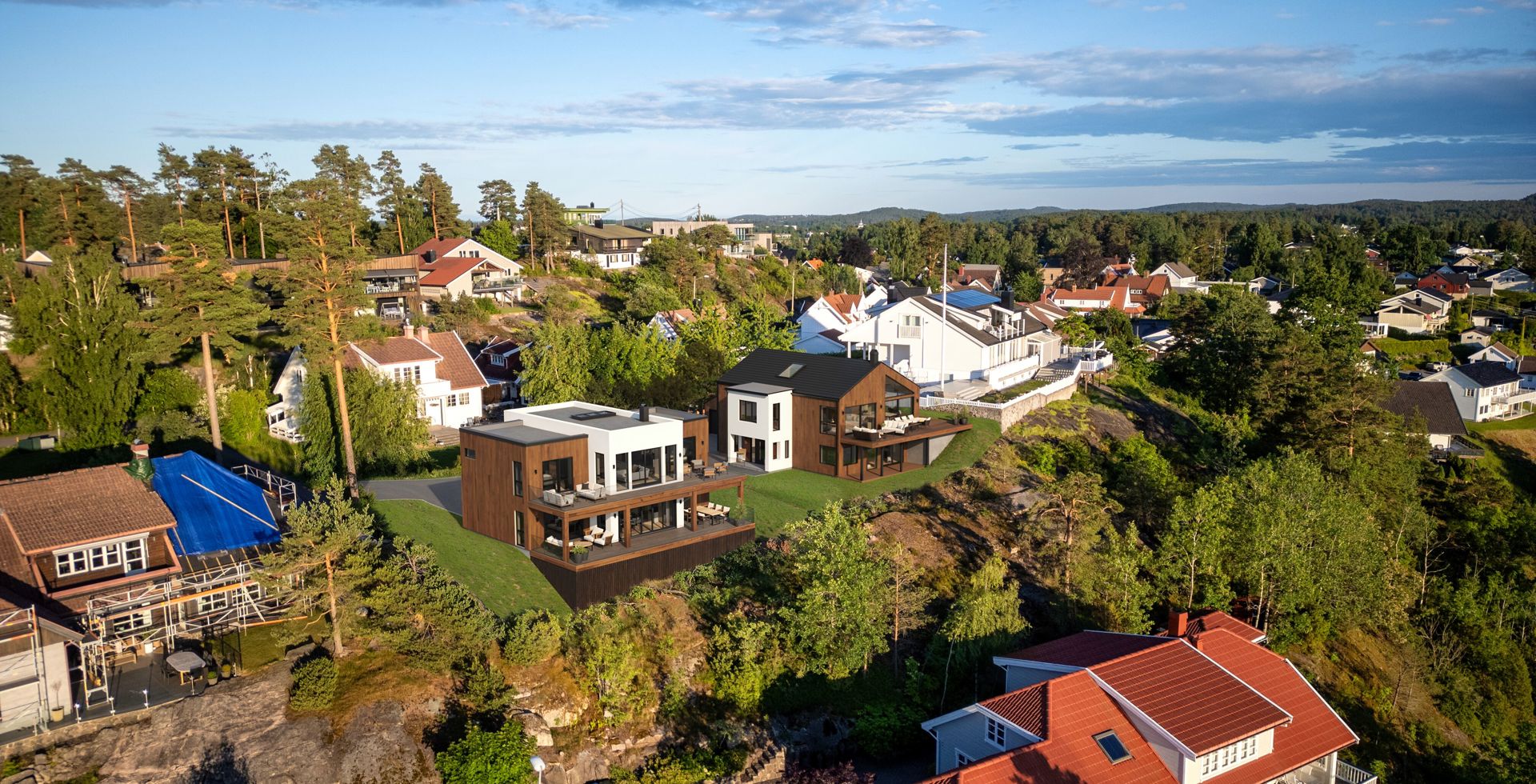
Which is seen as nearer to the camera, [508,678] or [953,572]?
[508,678]

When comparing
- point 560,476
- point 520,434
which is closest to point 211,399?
point 520,434

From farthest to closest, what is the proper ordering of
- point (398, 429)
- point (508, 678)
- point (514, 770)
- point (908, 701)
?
1. point (398, 429)
2. point (908, 701)
3. point (508, 678)
4. point (514, 770)

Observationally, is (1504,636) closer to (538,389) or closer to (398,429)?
(538,389)

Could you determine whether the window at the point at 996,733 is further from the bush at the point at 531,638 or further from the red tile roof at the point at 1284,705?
the bush at the point at 531,638

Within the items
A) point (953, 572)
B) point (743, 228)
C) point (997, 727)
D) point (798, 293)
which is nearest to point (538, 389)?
point (953, 572)

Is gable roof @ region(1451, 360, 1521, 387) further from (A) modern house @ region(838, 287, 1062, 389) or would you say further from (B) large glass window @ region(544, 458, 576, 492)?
(B) large glass window @ region(544, 458, 576, 492)

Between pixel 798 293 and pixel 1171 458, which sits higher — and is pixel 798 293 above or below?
above
